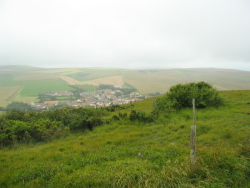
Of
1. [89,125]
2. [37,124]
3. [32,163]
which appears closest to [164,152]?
[32,163]

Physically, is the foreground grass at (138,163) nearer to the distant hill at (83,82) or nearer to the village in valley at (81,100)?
the village in valley at (81,100)

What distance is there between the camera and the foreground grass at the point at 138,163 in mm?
4199

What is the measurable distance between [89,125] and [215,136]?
7960mm

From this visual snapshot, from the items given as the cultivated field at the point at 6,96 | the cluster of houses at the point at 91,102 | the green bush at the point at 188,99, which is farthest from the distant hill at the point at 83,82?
the green bush at the point at 188,99

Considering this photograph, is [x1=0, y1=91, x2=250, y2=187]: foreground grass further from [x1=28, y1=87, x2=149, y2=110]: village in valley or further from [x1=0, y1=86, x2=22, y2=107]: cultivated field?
[x1=0, y1=86, x2=22, y2=107]: cultivated field

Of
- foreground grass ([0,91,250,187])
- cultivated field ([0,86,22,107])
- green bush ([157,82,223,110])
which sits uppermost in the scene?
green bush ([157,82,223,110])

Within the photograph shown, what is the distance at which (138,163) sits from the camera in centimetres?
518

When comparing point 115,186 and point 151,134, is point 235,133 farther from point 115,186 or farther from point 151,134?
point 115,186

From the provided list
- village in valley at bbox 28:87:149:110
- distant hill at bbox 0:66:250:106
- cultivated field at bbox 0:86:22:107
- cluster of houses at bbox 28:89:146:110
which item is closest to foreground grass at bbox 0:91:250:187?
cluster of houses at bbox 28:89:146:110

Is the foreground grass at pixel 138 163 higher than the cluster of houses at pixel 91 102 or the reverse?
higher

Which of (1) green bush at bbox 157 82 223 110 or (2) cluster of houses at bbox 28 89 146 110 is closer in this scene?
(1) green bush at bbox 157 82 223 110

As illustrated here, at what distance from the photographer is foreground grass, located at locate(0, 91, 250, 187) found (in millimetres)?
4199

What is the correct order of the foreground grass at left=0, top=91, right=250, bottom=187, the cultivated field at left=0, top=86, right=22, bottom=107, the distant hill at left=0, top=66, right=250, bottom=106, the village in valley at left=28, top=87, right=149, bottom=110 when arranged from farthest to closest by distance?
1. the distant hill at left=0, top=66, right=250, bottom=106
2. the cultivated field at left=0, top=86, right=22, bottom=107
3. the village in valley at left=28, top=87, right=149, bottom=110
4. the foreground grass at left=0, top=91, right=250, bottom=187

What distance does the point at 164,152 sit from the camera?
6152 millimetres
